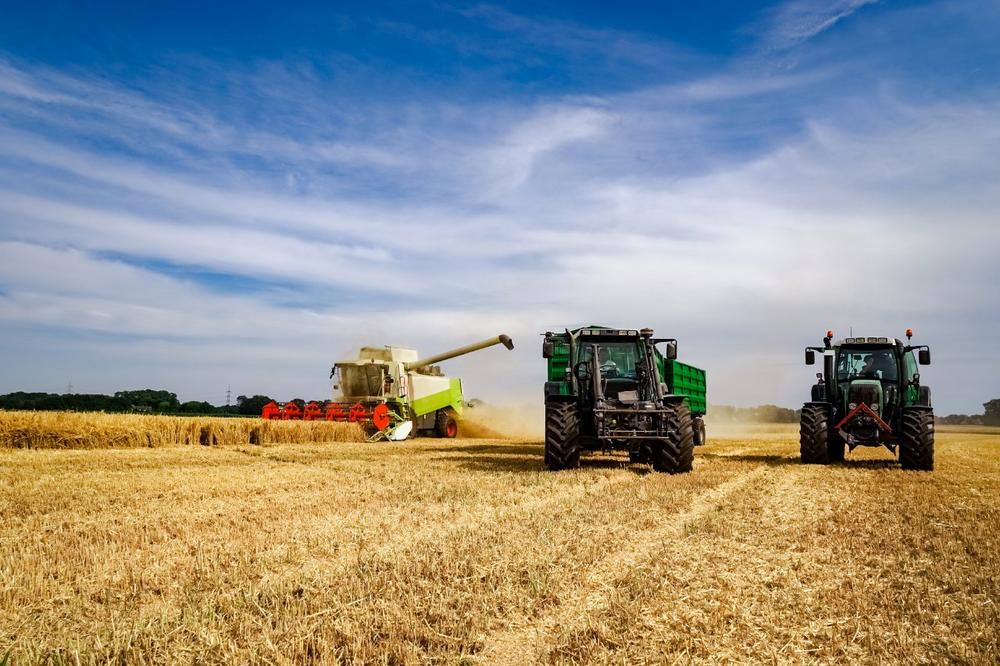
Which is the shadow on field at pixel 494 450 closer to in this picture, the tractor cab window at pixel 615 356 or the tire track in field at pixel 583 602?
the tractor cab window at pixel 615 356

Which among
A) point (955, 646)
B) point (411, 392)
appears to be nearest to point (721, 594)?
point (955, 646)

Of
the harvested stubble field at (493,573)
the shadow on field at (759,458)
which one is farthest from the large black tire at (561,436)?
the shadow on field at (759,458)

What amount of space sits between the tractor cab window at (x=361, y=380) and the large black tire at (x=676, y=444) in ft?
42.1

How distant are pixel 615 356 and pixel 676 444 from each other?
2.10 m

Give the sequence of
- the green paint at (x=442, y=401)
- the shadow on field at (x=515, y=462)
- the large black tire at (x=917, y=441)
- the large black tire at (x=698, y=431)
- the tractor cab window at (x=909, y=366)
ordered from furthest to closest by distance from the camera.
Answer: the green paint at (x=442, y=401)
the large black tire at (x=698, y=431)
the tractor cab window at (x=909, y=366)
the large black tire at (x=917, y=441)
the shadow on field at (x=515, y=462)

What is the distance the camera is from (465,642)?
3852 mm

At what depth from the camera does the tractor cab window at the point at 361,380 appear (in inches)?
914

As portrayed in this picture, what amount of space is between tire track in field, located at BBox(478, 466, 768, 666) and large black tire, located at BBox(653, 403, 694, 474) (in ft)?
14.3

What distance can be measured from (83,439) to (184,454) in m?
2.72

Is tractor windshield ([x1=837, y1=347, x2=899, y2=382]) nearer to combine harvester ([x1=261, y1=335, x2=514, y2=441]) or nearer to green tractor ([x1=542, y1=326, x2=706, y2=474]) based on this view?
green tractor ([x1=542, y1=326, x2=706, y2=474])

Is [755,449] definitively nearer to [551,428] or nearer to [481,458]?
[481,458]

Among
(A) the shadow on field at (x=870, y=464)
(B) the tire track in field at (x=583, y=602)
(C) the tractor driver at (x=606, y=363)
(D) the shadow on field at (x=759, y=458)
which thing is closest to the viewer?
(B) the tire track in field at (x=583, y=602)

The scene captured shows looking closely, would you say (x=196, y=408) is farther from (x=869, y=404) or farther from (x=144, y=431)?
(x=869, y=404)

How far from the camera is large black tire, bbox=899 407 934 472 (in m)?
13.6
